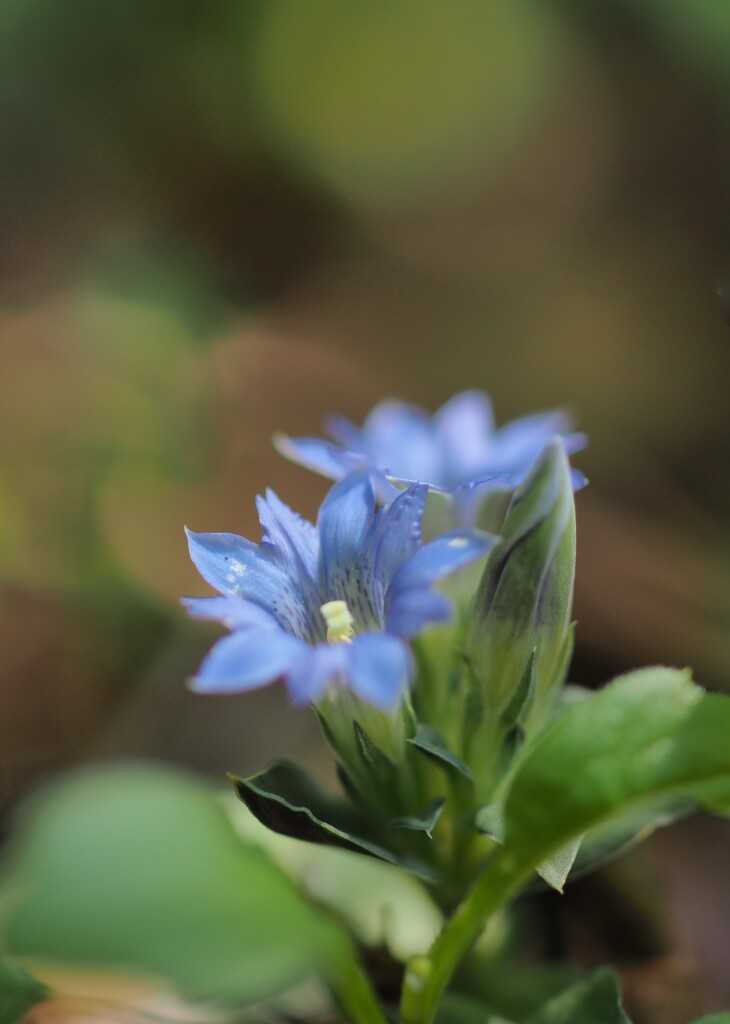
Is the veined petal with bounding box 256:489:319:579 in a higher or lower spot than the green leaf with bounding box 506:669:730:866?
higher

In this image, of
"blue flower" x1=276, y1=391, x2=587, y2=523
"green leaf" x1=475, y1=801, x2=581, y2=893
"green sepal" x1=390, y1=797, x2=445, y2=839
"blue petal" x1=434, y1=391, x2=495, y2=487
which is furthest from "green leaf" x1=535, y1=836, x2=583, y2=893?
"blue petal" x1=434, y1=391, x2=495, y2=487

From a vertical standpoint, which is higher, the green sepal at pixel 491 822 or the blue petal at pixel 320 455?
the blue petal at pixel 320 455

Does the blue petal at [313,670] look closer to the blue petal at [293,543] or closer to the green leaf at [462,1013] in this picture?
the blue petal at [293,543]

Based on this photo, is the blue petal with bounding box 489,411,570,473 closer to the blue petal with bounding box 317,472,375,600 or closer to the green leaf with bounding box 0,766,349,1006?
the blue petal with bounding box 317,472,375,600

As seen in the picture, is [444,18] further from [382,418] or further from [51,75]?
[382,418]

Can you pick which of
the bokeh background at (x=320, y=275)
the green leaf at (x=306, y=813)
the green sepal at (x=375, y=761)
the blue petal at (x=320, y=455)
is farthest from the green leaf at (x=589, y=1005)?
the bokeh background at (x=320, y=275)

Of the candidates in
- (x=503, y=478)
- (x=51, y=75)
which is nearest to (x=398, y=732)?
(x=503, y=478)

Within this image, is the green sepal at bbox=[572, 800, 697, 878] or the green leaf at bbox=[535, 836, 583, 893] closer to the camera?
the green leaf at bbox=[535, 836, 583, 893]
